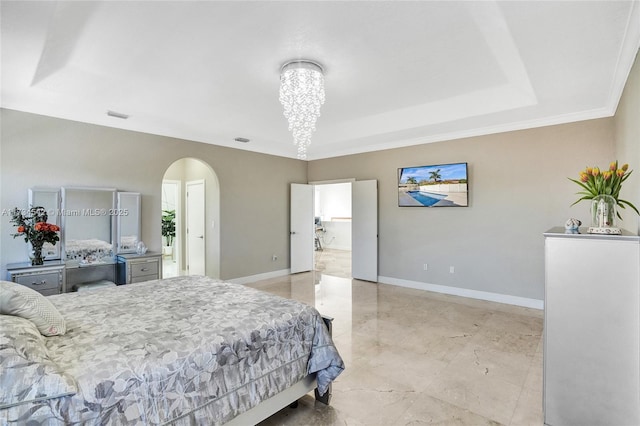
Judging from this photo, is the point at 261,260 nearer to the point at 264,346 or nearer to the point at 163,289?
the point at 163,289

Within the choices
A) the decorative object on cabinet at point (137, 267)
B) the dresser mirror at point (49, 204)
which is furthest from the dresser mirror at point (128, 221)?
the dresser mirror at point (49, 204)

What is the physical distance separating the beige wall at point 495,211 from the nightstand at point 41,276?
4.90 m

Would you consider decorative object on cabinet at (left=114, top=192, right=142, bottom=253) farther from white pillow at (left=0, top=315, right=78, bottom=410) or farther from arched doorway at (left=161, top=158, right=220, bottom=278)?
white pillow at (left=0, top=315, right=78, bottom=410)

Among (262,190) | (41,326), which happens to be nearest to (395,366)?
(41,326)

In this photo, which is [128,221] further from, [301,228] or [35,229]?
[301,228]

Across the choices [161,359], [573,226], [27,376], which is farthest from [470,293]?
[27,376]

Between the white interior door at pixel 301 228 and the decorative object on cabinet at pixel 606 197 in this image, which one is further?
the white interior door at pixel 301 228

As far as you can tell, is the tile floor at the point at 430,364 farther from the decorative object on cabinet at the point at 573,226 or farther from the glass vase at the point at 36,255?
the glass vase at the point at 36,255

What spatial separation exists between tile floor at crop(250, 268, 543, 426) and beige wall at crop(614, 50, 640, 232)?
153 cm

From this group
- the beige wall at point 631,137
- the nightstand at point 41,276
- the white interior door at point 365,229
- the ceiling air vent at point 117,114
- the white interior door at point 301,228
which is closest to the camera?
the beige wall at point 631,137

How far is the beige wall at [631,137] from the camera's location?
246 centimetres

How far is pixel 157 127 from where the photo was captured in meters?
4.80

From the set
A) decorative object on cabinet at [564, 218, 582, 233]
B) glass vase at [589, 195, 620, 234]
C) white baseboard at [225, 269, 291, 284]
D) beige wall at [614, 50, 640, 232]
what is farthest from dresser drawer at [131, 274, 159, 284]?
beige wall at [614, 50, 640, 232]

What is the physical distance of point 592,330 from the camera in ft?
6.40
